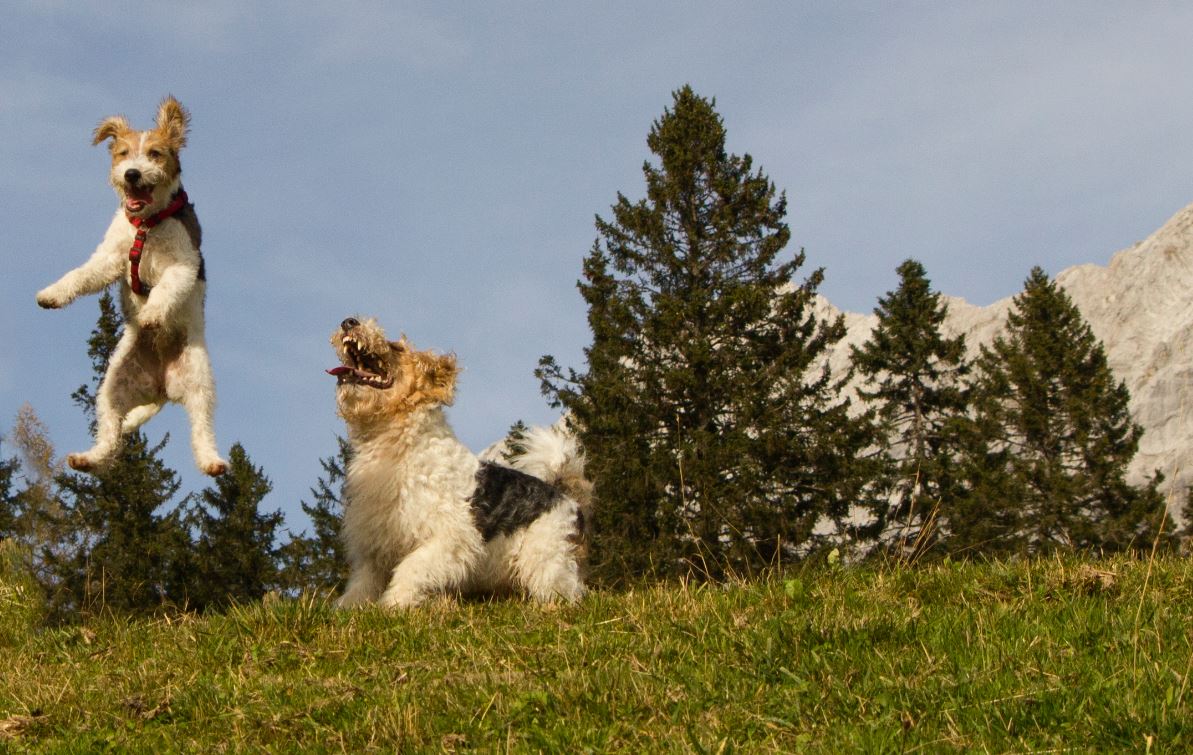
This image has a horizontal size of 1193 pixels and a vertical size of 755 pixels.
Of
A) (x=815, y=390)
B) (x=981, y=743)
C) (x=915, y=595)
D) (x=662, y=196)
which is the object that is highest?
(x=662, y=196)

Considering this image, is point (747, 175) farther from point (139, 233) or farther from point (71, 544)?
point (139, 233)

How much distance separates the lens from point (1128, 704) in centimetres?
480

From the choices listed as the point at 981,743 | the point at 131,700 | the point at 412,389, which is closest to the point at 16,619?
the point at 412,389

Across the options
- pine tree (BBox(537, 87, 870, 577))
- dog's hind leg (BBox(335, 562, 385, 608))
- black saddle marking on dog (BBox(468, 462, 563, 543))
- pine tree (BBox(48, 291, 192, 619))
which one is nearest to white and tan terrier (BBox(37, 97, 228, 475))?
dog's hind leg (BBox(335, 562, 385, 608))

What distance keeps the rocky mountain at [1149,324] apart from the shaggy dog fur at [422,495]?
9062 cm

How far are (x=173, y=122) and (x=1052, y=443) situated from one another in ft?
148

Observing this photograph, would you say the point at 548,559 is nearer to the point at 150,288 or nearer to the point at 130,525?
the point at 150,288

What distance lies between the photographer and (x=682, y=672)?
5688 mm

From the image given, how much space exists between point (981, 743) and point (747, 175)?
37.6 m

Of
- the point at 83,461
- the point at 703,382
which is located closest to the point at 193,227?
the point at 83,461

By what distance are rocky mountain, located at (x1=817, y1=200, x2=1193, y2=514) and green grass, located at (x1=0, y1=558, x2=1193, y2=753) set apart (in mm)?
93491

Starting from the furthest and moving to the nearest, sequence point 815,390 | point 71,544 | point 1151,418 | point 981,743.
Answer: point 1151,418 < point 71,544 < point 815,390 < point 981,743

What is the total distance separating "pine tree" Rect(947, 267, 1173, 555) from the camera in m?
44.1

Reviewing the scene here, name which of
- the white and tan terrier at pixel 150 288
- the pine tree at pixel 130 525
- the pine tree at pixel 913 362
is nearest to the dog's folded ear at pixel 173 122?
the white and tan terrier at pixel 150 288
